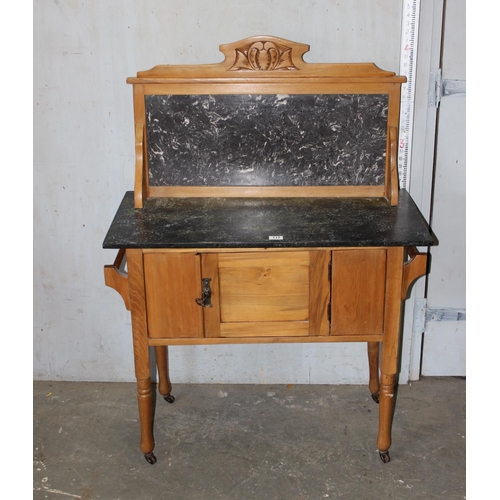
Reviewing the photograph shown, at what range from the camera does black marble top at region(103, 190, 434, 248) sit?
2.39m

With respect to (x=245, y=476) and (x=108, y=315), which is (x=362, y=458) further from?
(x=108, y=315)

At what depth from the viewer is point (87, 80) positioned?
288cm

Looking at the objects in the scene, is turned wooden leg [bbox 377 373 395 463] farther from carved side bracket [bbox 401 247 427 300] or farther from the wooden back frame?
the wooden back frame

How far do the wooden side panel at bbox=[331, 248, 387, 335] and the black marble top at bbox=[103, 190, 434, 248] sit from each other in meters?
0.08

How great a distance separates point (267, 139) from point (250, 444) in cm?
126

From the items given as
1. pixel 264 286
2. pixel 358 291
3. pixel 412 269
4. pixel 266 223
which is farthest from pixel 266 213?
pixel 412 269

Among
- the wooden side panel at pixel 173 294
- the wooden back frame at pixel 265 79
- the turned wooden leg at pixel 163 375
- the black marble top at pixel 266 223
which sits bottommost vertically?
the turned wooden leg at pixel 163 375

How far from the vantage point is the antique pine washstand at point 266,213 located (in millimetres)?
2471

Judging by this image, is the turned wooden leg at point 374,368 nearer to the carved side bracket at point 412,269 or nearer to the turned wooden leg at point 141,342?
the carved side bracket at point 412,269

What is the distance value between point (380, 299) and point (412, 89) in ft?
3.00

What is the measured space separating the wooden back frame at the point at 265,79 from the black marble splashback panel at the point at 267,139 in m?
0.03

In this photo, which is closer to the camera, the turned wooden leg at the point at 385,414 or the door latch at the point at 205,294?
the door latch at the point at 205,294

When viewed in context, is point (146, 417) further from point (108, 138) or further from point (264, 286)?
point (108, 138)

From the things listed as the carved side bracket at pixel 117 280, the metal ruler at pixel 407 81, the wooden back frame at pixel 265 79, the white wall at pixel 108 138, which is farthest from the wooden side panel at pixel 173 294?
the metal ruler at pixel 407 81
